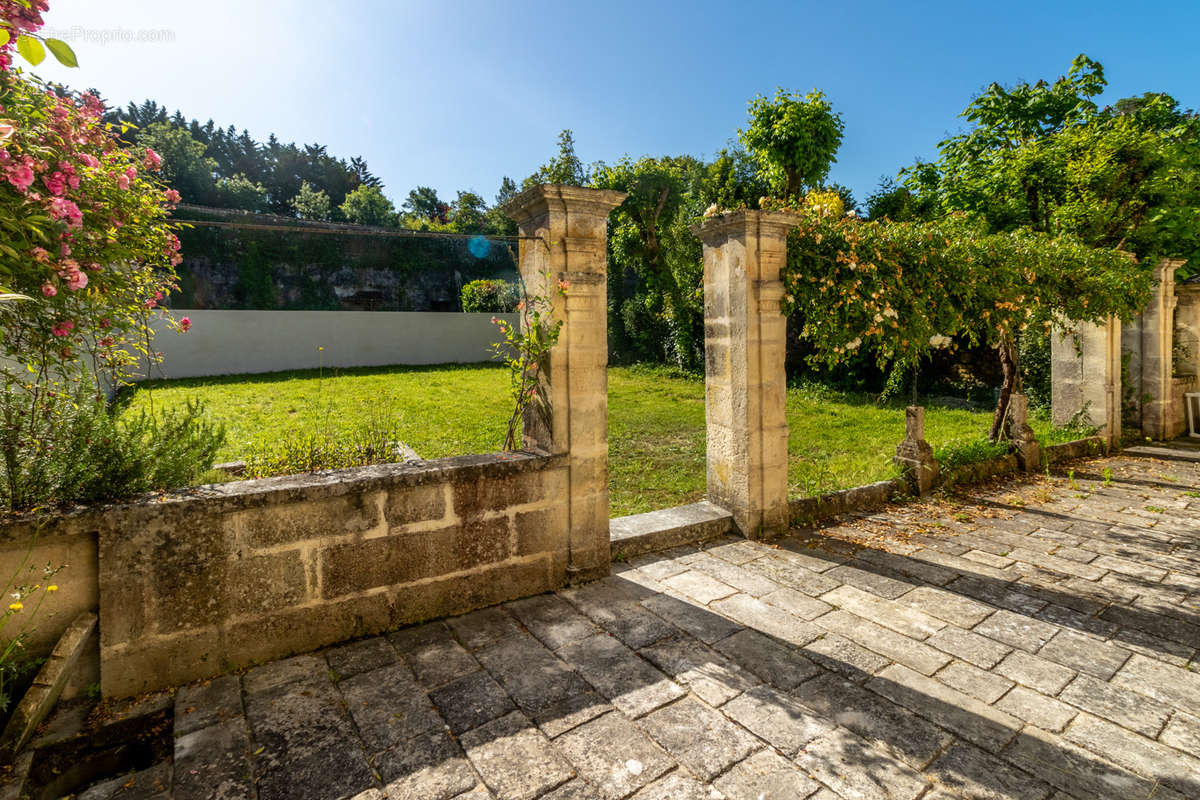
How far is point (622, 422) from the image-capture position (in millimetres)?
9414

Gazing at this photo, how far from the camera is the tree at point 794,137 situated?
13.1m

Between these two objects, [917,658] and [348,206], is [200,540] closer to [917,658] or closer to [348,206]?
[917,658]

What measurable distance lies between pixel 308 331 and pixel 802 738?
1745 centimetres

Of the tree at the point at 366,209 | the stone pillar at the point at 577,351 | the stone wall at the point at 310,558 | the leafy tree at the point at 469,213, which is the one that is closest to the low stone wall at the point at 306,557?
the stone wall at the point at 310,558

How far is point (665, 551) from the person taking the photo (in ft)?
13.1

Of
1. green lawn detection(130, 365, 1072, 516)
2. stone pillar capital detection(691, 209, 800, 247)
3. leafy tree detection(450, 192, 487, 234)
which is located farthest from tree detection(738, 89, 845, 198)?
leafy tree detection(450, 192, 487, 234)

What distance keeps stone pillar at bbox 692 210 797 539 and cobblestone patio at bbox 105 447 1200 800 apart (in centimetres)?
63

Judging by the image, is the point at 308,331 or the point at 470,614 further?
the point at 308,331

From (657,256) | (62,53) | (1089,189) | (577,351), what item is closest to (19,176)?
(62,53)

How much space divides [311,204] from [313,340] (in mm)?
27710

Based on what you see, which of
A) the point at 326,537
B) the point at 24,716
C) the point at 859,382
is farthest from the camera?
the point at 859,382

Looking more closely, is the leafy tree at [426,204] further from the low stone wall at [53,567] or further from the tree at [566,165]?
the low stone wall at [53,567]

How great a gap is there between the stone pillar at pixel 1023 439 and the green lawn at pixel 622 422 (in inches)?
16.9

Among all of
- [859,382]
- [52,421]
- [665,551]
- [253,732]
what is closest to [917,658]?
[665,551]
